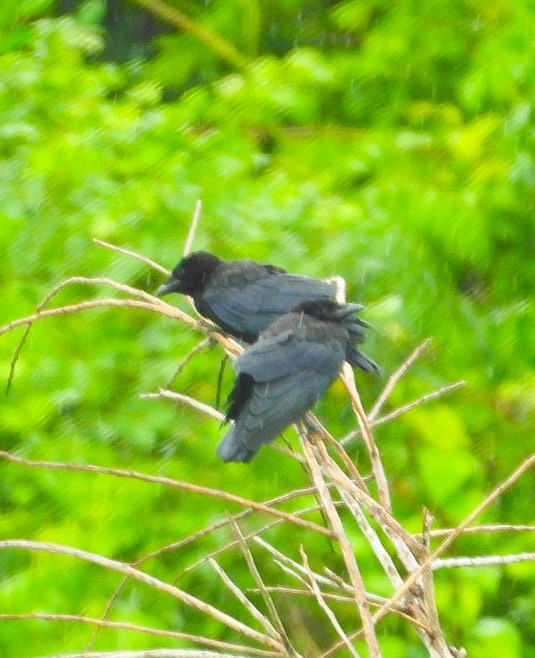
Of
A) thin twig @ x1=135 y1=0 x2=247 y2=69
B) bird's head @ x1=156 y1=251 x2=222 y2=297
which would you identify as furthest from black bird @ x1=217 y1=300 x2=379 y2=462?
thin twig @ x1=135 y1=0 x2=247 y2=69

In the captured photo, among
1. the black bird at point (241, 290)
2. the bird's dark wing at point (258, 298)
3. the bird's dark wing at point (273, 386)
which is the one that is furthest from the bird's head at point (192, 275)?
the bird's dark wing at point (273, 386)

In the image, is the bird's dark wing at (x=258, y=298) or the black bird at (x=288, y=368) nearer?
the black bird at (x=288, y=368)

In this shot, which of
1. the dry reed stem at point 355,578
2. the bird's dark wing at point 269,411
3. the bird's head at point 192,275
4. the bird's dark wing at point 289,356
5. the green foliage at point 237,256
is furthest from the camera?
the bird's head at point 192,275

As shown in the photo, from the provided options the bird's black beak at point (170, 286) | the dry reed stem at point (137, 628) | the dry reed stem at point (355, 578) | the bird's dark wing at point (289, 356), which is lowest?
the bird's black beak at point (170, 286)

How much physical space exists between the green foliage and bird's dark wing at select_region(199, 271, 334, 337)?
130mm

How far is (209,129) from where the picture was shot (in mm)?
5047

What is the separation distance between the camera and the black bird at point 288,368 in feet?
9.88

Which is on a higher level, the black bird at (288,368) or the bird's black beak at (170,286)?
the black bird at (288,368)

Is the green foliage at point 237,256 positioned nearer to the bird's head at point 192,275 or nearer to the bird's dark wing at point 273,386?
the bird's head at point 192,275

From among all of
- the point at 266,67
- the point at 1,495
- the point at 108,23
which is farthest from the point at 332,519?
the point at 108,23

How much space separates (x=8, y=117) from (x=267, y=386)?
215cm

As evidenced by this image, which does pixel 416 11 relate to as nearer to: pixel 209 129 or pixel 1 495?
pixel 209 129

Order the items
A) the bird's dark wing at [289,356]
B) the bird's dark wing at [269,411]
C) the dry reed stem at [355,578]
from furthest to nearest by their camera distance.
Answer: the bird's dark wing at [289,356] → the bird's dark wing at [269,411] → the dry reed stem at [355,578]

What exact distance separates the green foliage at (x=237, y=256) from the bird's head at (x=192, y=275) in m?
0.08
